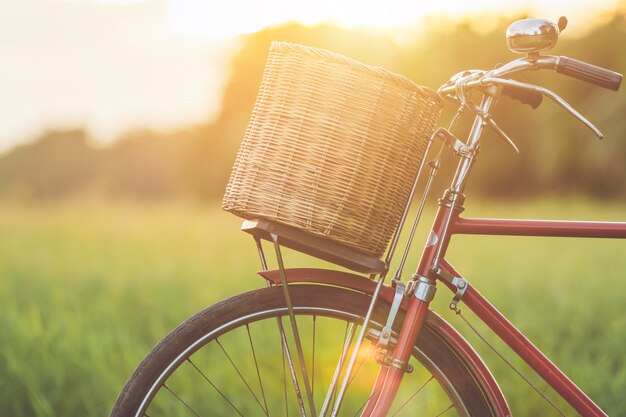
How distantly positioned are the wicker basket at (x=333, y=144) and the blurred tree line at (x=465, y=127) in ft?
24.5

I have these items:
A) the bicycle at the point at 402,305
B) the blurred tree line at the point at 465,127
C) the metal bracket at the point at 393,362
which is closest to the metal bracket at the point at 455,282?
the bicycle at the point at 402,305

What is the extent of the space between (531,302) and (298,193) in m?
3.52

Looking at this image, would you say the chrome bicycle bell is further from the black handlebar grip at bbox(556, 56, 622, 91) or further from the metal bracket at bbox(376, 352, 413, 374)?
the metal bracket at bbox(376, 352, 413, 374)

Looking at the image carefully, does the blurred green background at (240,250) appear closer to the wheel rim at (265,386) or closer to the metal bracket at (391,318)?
the wheel rim at (265,386)

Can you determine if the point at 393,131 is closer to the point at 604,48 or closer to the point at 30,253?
the point at 30,253

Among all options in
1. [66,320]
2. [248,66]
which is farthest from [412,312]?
[248,66]

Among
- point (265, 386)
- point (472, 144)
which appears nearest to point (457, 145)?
point (472, 144)

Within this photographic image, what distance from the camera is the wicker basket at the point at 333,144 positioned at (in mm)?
1691

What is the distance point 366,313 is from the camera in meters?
1.86

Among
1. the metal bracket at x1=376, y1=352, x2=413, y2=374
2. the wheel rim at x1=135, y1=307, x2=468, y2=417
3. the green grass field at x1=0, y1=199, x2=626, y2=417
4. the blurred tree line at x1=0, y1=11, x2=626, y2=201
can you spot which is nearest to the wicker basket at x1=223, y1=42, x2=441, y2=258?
the metal bracket at x1=376, y1=352, x2=413, y2=374

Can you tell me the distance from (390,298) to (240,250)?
5159mm

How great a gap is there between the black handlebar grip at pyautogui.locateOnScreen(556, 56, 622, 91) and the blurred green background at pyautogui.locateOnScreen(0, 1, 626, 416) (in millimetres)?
1951

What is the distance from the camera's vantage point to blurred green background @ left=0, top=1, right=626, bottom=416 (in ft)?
12.1

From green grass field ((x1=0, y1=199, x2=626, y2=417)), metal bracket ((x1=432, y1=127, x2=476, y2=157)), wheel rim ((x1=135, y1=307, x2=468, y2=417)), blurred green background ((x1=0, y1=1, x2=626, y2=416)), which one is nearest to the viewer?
metal bracket ((x1=432, y1=127, x2=476, y2=157))
